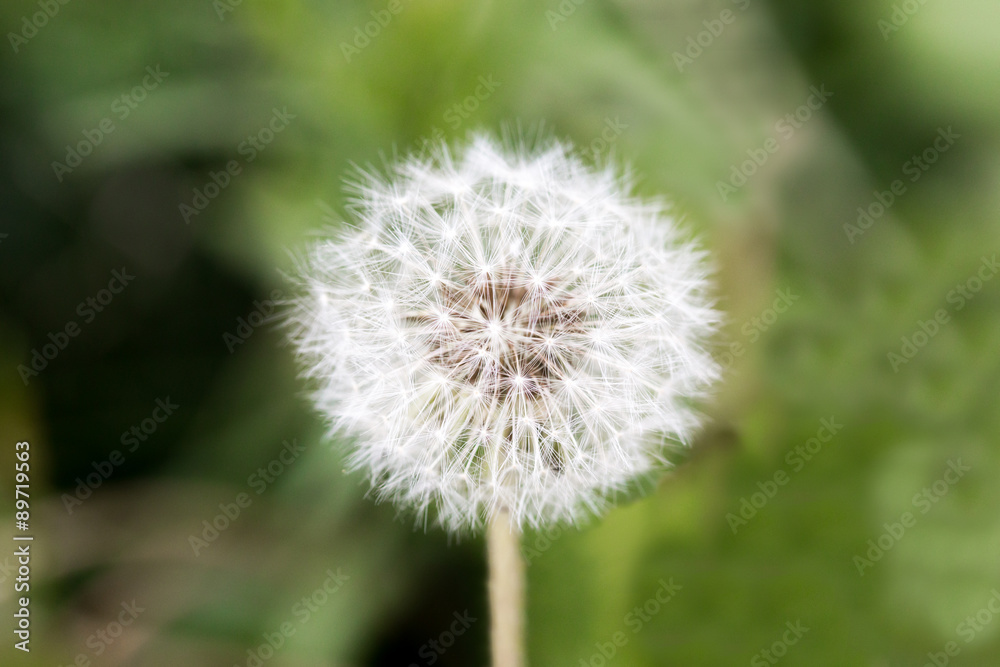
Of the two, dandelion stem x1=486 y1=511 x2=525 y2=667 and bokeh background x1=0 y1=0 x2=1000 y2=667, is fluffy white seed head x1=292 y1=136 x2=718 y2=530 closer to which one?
dandelion stem x1=486 y1=511 x2=525 y2=667

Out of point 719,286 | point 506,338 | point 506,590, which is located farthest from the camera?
point 719,286

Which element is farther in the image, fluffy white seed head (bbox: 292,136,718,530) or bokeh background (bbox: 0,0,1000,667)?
bokeh background (bbox: 0,0,1000,667)

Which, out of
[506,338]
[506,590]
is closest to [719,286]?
[506,338]

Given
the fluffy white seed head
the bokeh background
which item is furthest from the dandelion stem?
the bokeh background

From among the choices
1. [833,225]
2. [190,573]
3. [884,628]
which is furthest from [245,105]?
[884,628]

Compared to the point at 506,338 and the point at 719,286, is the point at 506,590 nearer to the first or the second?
the point at 506,338

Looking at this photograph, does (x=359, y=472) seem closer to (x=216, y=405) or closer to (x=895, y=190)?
(x=216, y=405)
